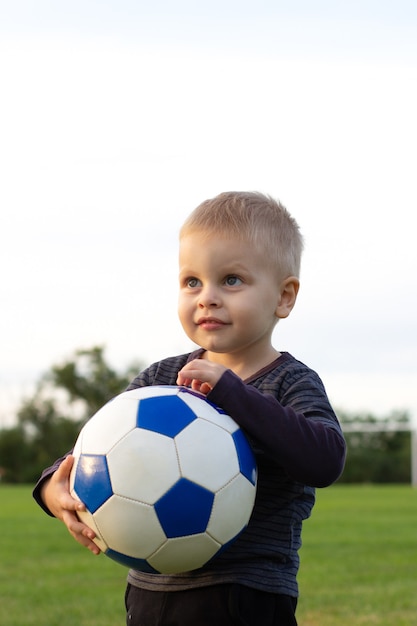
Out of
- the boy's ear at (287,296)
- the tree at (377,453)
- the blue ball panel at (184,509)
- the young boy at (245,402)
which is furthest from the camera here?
the tree at (377,453)

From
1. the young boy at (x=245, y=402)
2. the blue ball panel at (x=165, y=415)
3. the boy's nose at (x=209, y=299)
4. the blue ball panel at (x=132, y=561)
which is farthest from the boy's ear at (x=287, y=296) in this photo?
the blue ball panel at (x=132, y=561)

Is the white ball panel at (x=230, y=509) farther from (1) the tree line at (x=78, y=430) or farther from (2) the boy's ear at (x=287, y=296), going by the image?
(1) the tree line at (x=78, y=430)

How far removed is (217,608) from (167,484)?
426mm

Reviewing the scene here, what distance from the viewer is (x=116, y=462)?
2.50 meters

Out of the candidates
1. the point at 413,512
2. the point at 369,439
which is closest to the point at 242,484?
the point at 413,512

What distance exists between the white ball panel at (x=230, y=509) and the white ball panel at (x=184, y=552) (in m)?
0.03

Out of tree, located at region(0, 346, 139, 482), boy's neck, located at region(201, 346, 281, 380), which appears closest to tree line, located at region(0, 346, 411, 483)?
tree, located at region(0, 346, 139, 482)

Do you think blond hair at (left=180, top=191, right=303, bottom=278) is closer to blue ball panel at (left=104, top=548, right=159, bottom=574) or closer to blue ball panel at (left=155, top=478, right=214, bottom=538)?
blue ball panel at (left=155, top=478, right=214, bottom=538)

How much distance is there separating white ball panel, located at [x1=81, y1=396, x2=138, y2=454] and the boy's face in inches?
12.4

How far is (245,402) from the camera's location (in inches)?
99.4

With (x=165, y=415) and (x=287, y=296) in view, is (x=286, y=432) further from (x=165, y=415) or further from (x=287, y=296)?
(x=287, y=296)

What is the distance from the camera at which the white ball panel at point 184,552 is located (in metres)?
2.51

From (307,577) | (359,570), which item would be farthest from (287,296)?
(359,570)

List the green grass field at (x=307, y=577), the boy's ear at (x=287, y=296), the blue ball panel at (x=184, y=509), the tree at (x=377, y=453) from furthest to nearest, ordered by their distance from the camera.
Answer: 1. the tree at (x=377, y=453)
2. the green grass field at (x=307, y=577)
3. the boy's ear at (x=287, y=296)
4. the blue ball panel at (x=184, y=509)
